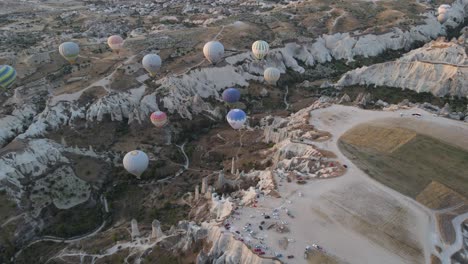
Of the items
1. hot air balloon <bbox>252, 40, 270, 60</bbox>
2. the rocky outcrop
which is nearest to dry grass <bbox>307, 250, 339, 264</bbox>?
the rocky outcrop

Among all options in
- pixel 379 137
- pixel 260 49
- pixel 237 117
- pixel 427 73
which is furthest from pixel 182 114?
pixel 427 73

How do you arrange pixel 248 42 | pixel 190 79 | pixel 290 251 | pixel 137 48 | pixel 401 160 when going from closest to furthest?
pixel 290 251 → pixel 401 160 → pixel 190 79 → pixel 137 48 → pixel 248 42

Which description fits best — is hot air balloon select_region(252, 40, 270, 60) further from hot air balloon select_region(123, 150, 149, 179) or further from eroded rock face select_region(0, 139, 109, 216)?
eroded rock face select_region(0, 139, 109, 216)

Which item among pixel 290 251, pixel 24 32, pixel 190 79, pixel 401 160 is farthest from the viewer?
pixel 24 32

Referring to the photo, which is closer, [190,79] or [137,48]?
[190,79]

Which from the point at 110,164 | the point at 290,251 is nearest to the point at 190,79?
the point at 110,164

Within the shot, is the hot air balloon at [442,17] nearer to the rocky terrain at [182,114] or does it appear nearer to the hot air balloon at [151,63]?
the rocky terrain at [182,114]

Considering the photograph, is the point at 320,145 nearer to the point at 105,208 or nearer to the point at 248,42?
the point at 105,208
